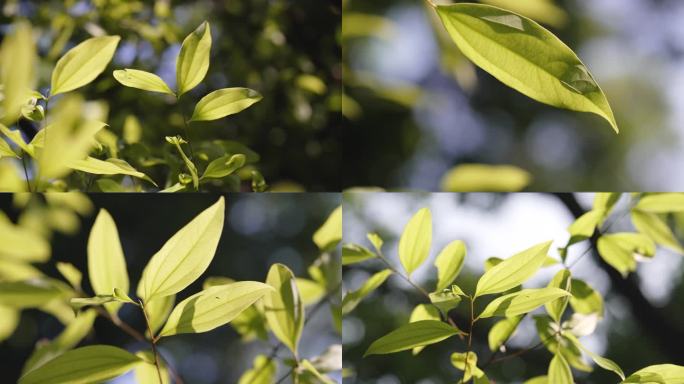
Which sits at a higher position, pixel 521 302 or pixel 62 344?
pixel 521 302

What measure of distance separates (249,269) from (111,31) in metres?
0.61

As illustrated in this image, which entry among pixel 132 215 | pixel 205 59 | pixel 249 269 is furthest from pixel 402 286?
pixel 205 59

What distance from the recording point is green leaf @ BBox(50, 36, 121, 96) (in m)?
0.30

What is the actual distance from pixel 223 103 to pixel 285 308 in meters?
0.12

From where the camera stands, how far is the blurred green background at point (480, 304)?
34.3 inches

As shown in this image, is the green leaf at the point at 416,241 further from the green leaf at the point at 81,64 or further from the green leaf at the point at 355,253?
the green leaf at the point at 81,64

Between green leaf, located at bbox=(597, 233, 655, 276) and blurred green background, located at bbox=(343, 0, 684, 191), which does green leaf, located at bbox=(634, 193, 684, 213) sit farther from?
blurred green background, located at bbox=(343, 0, 684, 191)

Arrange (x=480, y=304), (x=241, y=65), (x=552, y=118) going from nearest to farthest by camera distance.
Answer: (x=241, y=65) < (x=480, y=304) < (x=552, y=118)

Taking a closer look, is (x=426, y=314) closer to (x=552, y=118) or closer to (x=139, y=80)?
(x=139, y=80)

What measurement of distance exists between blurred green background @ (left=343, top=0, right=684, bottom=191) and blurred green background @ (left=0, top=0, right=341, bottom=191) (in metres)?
0.43

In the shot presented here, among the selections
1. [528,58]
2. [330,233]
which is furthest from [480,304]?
[528,58]

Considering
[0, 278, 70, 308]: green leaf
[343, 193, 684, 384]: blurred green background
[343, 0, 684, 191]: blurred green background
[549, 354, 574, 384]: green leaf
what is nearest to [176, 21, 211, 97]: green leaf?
[0, 278, 70, 308]: green leaf

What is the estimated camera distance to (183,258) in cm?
27

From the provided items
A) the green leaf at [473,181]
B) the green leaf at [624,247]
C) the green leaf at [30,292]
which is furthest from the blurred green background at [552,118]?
the green leaf at [30,292]
